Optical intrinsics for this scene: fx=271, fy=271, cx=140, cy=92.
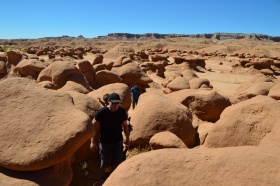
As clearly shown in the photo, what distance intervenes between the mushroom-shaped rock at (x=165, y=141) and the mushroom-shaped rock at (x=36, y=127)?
51.1 inches

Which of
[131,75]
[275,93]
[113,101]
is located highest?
[113,101]

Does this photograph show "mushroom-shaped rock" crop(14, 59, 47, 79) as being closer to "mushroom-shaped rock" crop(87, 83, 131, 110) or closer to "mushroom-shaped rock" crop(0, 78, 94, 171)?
"mushroom-shaped rock" crop(87, 83, 131, 110)

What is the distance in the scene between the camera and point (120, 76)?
1216cm

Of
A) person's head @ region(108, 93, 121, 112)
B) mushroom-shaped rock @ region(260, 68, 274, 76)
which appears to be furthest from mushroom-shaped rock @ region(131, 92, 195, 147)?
mushroom-shaped rock @ region(260, 68, 274, 76)

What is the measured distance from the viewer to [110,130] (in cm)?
391

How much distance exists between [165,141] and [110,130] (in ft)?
3.17

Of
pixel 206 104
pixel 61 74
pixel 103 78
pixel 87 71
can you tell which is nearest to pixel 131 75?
pixel 103 78

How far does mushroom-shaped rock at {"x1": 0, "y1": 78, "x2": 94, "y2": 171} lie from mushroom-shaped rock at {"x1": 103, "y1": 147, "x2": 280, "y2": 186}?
0.95m

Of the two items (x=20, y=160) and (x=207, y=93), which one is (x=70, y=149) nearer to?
(x=20, y=160)

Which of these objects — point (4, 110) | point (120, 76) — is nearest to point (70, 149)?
point (4, 110)

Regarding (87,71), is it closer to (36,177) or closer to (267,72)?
(36,177)

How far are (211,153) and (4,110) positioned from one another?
270cm

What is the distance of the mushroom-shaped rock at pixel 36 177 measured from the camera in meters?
3.18

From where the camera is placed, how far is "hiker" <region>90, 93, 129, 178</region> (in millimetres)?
3818
